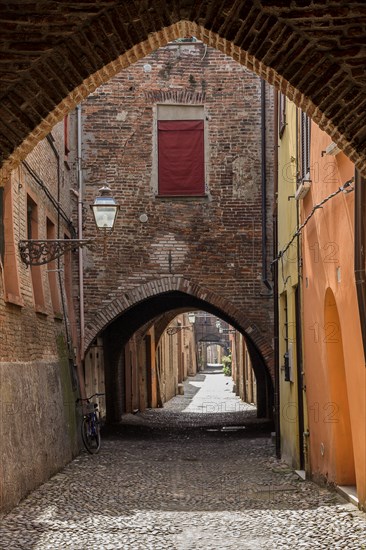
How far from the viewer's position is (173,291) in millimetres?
18969

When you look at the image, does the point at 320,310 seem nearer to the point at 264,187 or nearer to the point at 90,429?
the point at 90,429

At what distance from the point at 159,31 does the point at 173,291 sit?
13.0 meters

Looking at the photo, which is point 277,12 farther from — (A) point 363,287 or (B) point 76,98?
(A) point 363,287

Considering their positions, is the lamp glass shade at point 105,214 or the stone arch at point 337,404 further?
the lamp glass shade at point 105,214

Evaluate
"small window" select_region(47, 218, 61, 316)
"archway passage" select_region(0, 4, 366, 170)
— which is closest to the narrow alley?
"archway passage" select_region(0, 4, 366, 170)

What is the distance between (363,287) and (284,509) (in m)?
2.80

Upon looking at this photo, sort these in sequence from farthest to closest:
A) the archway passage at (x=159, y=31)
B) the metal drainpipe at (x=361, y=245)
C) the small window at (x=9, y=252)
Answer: the small window at (x=9, y=252)
the metal drainpipe at (x=361, y=245)
the archway passage at (x=159, y=31)

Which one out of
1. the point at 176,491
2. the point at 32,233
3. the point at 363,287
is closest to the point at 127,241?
the point at 32,233

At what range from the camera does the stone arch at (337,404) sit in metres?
10.3

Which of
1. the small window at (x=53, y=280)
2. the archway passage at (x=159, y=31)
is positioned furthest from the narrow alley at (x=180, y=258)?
the small window at (x=53, y=280)

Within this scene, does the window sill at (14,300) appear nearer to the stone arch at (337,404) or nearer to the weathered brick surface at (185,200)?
the stone arch at (337,404)

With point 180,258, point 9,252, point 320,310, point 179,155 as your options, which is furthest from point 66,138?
point 320,310

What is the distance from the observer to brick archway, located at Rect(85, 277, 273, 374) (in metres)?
18.7

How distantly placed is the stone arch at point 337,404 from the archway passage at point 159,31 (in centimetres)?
474
